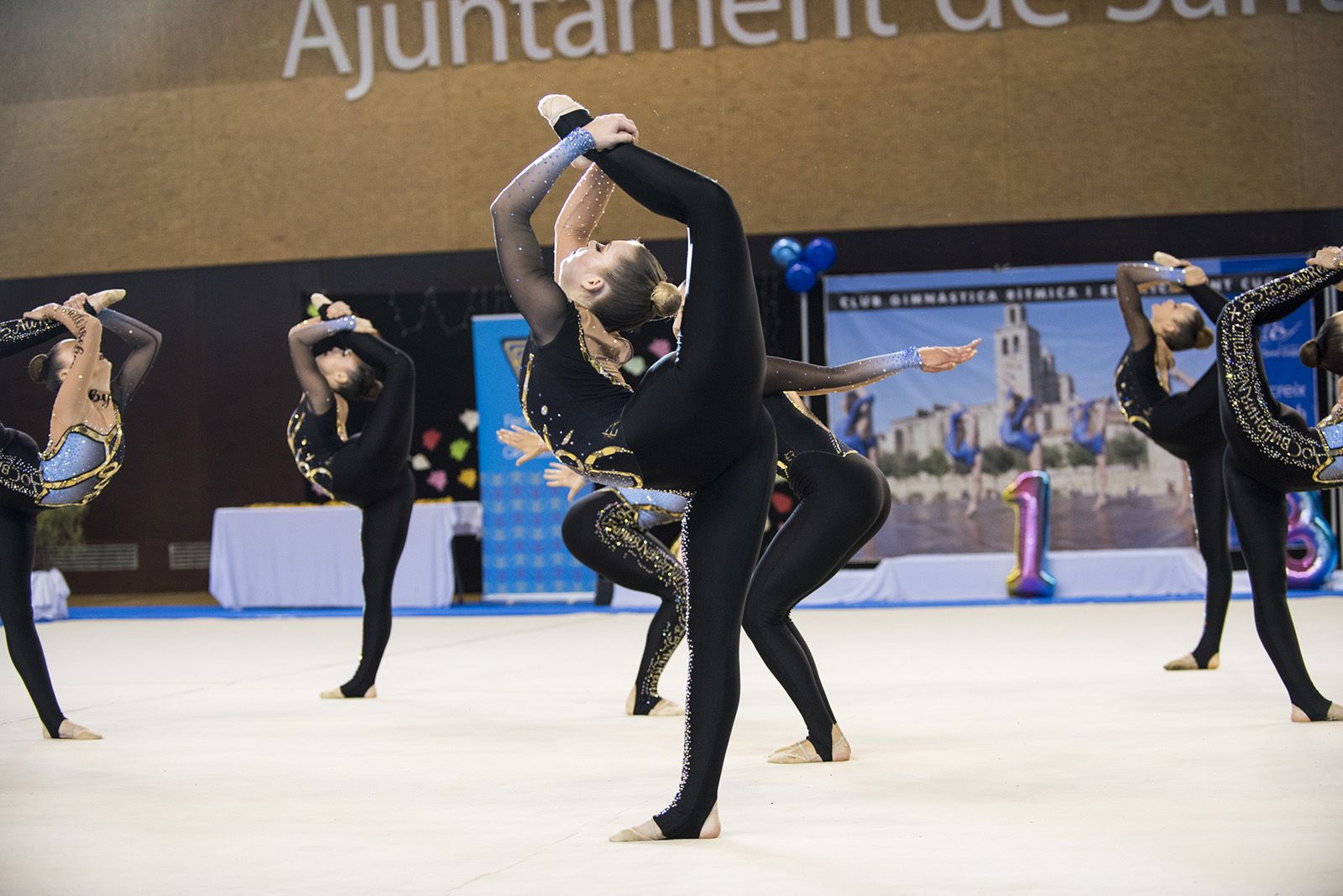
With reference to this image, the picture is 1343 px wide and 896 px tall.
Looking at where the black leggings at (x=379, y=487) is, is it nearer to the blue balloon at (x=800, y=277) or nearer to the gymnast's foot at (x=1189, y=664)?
the gymnast's foot at (x=1189, y=664)

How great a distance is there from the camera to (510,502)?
10.3 m

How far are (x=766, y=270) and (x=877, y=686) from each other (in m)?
5.96

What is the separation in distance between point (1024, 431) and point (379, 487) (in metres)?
5.99

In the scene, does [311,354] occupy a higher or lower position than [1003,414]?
higher

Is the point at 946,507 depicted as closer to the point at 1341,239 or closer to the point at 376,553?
the point at 1341,239

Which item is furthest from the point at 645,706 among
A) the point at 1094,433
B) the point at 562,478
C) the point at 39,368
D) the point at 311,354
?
the point at 1094,433

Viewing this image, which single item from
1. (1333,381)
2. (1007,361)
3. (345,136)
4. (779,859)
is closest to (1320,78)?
(1333,381)

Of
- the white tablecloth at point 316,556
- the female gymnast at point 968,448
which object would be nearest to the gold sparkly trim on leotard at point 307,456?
the white tablecloth at point 316,556

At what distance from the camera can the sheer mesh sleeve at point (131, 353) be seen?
502 cm

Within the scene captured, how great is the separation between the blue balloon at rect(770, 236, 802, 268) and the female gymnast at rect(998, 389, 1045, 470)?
6.07 ft

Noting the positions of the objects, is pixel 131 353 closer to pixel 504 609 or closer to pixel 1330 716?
pixel 1330 716

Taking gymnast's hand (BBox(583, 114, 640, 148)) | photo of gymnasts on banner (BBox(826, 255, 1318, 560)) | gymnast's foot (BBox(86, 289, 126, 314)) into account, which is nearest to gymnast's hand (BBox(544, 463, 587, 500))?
gymnast's foot (BBox(86, 289, 126, 314))

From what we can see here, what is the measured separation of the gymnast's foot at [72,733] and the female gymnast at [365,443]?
106 cm

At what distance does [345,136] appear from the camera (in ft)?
38.4
